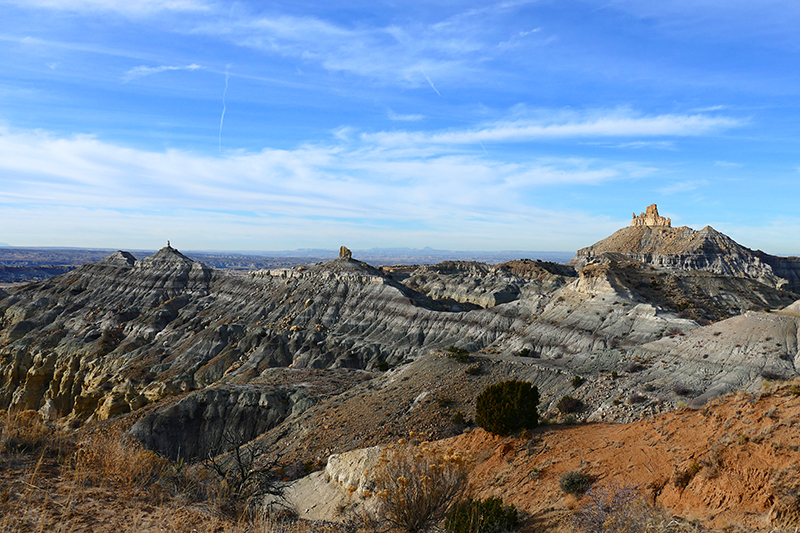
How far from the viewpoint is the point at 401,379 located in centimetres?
3925

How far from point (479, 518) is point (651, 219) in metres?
206

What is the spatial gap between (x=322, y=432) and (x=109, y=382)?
143 ft

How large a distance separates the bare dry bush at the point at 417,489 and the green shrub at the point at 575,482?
4931mm

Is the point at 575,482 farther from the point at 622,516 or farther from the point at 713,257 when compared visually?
the point at 713,257

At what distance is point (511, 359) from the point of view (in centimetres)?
4100

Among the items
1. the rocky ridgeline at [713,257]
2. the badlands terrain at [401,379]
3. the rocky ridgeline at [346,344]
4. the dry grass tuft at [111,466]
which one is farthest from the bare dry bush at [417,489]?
the rocky ridgeline at [713,257]

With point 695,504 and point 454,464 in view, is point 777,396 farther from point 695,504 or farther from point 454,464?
point 454,464

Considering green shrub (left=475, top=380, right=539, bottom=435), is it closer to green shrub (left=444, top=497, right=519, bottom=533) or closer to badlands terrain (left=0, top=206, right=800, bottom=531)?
badlands terrain (left=0, top=206, right=800, bottom=531)

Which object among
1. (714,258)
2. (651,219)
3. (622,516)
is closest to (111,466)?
(622,516)

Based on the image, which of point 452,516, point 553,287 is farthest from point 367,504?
point 553,287

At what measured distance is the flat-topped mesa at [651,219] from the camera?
18250cm

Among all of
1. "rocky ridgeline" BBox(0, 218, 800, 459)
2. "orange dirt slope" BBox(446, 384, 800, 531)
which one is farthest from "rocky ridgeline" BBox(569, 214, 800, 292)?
"orange dirt slope" BBox(446, 384, 800, 531)

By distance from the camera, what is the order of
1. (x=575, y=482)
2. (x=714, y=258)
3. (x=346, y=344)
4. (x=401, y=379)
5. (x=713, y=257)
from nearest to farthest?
(x=575, y=482) → (x=401, y=379) → (x=346, y=344) → (x=714, y=258) → (x=713, y=257)

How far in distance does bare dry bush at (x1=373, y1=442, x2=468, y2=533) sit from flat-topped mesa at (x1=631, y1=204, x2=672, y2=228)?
657 feet
